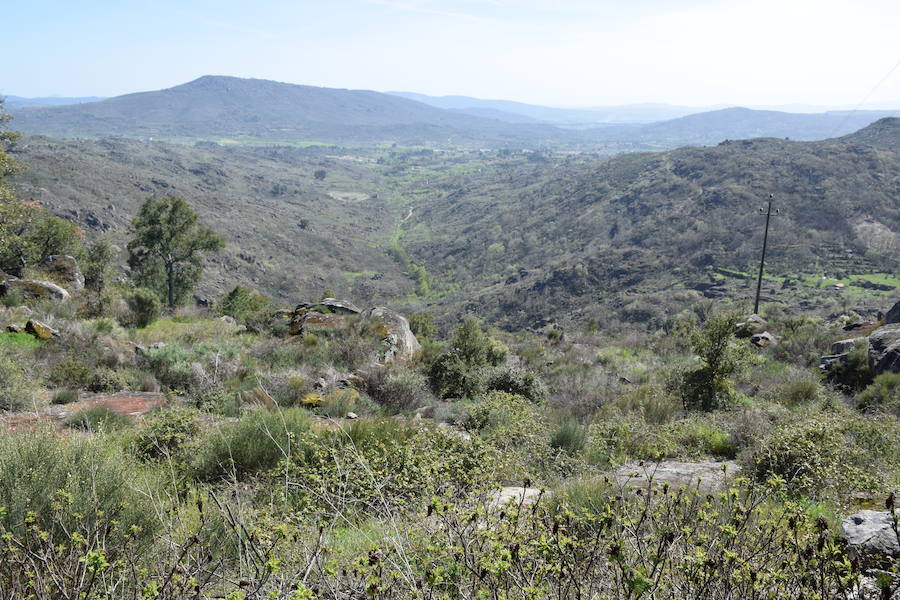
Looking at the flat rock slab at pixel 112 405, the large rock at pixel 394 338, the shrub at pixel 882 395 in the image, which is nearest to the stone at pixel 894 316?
the shrub at pixel 882 395

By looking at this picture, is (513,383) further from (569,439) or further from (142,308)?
(142,308)

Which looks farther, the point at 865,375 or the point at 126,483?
the point at 865,375

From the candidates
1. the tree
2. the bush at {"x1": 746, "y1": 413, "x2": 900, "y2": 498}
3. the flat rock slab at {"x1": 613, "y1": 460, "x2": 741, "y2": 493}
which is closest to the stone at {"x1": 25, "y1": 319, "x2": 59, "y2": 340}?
the flat rock slab at {"x1": 613, "y1": 460, "x2": 741, "y2": 493}

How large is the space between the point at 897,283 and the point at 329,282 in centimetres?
6394

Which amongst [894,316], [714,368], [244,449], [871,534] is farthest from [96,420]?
[894,316]

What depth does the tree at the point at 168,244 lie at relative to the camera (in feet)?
88.1

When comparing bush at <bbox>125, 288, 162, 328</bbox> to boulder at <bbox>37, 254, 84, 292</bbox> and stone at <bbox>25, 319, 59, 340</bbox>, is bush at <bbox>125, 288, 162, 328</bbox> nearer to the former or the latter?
stone at <bbox>25, 319, 59, 340</bbox>

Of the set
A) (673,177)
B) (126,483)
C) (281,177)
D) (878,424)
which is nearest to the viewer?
(126,483)

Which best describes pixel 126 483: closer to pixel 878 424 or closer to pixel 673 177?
pixel 878 424

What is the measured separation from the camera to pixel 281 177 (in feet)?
536

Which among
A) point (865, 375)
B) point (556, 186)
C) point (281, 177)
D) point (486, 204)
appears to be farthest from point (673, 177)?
point (281, 177)

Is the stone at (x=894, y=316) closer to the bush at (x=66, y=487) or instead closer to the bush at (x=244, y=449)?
the bush at (x=244, y=449)

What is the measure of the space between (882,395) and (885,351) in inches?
74.7

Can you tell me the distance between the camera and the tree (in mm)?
26859
